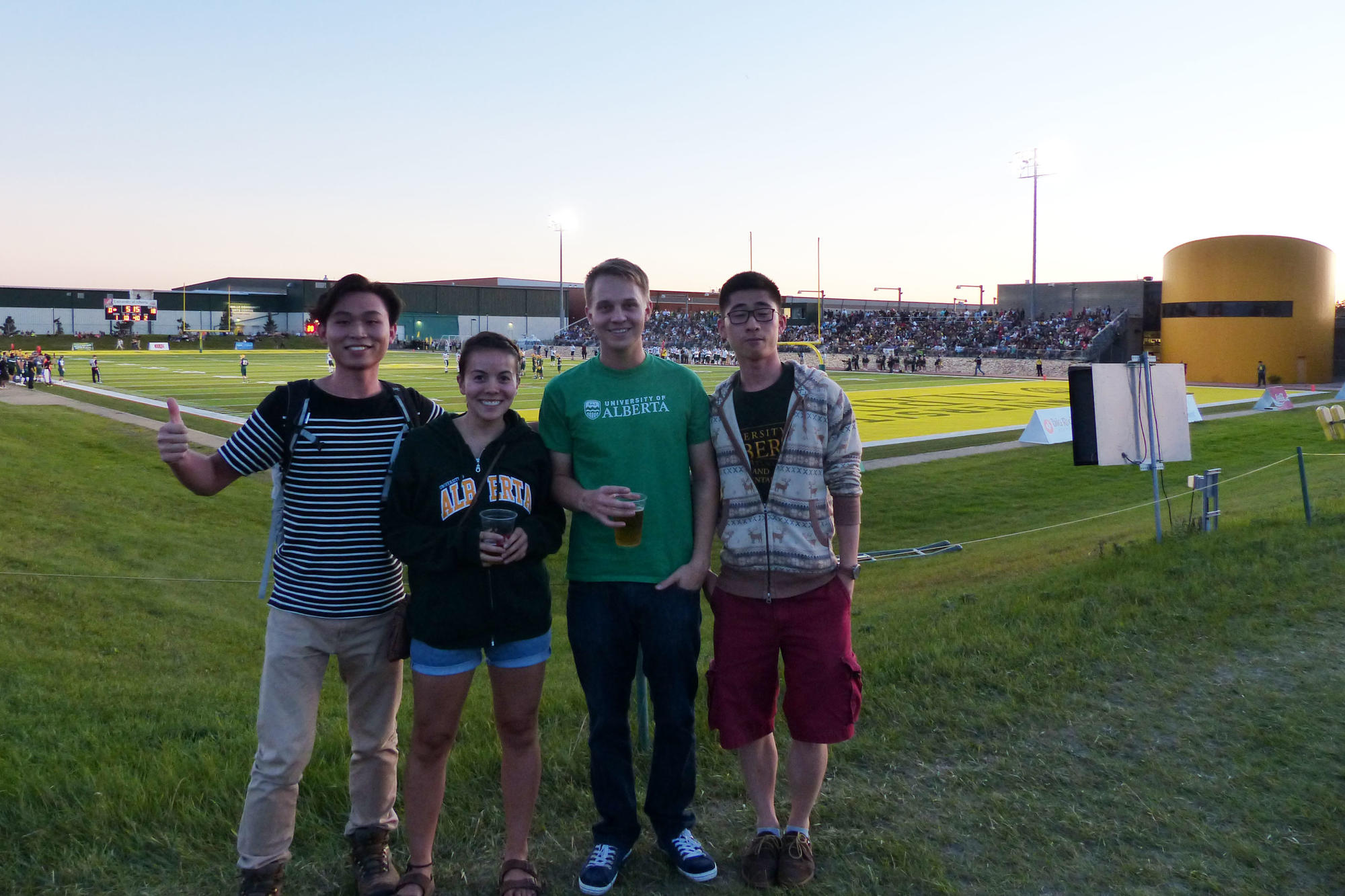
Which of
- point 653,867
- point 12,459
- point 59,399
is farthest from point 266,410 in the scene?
point 59,399

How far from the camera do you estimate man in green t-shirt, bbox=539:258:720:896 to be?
3.01 meters

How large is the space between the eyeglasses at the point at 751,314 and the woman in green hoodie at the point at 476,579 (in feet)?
2.29

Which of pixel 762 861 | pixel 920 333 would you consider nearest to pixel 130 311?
pixel 920 333

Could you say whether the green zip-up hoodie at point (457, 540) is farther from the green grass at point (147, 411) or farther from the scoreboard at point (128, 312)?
the scoreboard at point (128, 312)

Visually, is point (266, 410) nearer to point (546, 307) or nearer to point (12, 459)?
point (12, 459)

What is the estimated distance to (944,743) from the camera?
4.10m

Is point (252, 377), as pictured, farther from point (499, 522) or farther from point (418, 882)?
point (499, 522)

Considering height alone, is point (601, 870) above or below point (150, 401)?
below

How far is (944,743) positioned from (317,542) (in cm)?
262

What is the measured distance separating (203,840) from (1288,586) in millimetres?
6300

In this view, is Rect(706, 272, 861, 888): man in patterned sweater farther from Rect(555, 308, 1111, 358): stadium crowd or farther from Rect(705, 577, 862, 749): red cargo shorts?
Rect(555, 308, 1111, 358): stadium crowd

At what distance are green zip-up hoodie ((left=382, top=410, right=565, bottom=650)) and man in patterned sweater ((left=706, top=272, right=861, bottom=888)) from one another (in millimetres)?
662

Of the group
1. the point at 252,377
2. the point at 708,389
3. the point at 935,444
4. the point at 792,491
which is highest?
the point at 252,377

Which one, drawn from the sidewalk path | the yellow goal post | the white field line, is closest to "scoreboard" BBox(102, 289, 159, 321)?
the white field line
